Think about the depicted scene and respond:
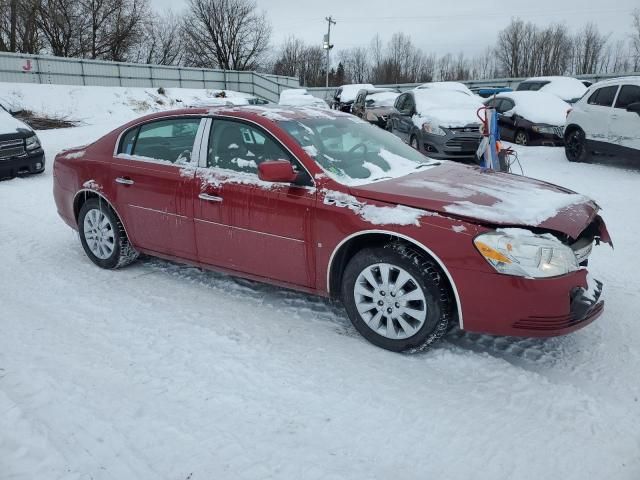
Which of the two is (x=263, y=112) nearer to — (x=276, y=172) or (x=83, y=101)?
(x=276, y=172)

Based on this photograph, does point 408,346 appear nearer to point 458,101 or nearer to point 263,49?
point 458,101

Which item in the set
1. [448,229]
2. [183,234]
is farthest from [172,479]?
[183,234]

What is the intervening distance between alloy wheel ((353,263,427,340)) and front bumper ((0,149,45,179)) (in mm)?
8008

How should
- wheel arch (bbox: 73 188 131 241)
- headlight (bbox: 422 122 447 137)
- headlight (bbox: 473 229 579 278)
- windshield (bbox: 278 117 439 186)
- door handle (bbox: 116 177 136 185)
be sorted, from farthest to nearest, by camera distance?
headlight (bbox: 422 122 447 137) < wheel arch (bbox: 73 188 131 241) < door handle (bbox: 116 177 136 185) < windshield (bbox: 278 117 439 186) < headlight (bbox: 473 229 579 278)

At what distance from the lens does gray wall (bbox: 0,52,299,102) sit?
21.8 m

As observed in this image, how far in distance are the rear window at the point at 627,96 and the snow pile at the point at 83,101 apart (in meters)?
14.4

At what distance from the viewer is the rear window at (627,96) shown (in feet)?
30.7

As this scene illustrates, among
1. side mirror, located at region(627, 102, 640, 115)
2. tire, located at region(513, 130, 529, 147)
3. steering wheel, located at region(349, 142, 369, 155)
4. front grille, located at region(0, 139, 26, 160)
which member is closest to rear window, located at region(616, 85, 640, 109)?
side mirror, located at region(627, 102, 640, 115)

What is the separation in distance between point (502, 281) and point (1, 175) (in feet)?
29.5

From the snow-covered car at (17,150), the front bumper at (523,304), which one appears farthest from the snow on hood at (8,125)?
the front bumper at (523,304)

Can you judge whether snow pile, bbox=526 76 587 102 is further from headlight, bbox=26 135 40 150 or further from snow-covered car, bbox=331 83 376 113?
headlight, bbox=26 135 40 150

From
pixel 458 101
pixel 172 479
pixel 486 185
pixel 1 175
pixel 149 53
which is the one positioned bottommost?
pixel 172 479

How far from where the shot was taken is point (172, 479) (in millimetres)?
2285

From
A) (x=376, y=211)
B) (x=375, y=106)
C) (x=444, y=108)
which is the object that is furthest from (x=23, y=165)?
(x=375, y=106)
